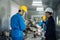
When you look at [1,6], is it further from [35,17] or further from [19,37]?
[35,17]

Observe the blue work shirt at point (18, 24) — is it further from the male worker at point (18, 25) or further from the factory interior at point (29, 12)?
the factory interior at point (29, 12)

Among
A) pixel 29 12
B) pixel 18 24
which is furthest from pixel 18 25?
pixel 29 12

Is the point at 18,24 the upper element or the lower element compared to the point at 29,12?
lower

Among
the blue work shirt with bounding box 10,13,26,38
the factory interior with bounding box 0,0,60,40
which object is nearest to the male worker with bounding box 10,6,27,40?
the blue work shirt with bounding box 10,13,26,38

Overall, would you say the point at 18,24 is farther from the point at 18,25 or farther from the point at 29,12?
the point at 29,12

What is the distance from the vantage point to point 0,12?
6.72m

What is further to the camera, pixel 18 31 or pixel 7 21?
pixel 7 21

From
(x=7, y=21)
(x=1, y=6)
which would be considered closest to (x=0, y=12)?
(x=1, y=6)

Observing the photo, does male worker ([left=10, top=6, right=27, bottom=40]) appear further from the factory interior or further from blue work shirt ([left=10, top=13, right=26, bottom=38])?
the factory interior

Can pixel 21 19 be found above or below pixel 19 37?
above

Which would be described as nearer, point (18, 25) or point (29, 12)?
point (18, 25)

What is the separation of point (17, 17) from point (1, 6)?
290 cm

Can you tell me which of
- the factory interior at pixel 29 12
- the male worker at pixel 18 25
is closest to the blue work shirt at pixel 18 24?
the male worker at pixel 18 25

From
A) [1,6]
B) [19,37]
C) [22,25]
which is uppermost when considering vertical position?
[1,6]
